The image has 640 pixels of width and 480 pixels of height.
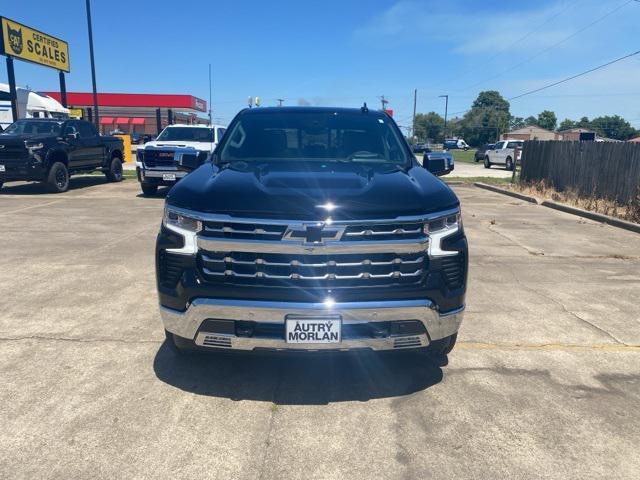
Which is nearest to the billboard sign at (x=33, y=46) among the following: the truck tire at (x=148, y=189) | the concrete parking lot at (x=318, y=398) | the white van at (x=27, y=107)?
the white van at (x=27, y=107)

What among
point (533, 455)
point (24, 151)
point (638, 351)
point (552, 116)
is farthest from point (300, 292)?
point (552, 116)

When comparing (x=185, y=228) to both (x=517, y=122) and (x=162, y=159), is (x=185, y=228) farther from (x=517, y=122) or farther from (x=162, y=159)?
(x=517, y=122)

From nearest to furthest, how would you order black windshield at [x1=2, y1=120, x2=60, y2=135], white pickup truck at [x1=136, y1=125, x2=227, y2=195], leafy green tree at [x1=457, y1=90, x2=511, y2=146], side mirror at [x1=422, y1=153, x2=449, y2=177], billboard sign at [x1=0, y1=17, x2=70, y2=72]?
side mirror at [x1=422, y1=153, x2=449, y2=177] < white pickup truck at [x1=136, y1=125, x2=227, y2=195] < black windshield at [x1=2, y1=120, x2=60, y2=135] < billboard sign at [x1=0, y1=17, x2=70, y2=72] < leafy green tree at [x1=457, y1=90, x2=511, y2=146]

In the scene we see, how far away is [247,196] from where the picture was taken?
2.94 metres

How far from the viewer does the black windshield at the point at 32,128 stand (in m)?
13.4

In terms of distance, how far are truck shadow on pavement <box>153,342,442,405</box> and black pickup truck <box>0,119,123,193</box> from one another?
1106 centimetres

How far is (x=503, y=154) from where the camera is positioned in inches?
1248

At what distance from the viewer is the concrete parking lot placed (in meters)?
2.59

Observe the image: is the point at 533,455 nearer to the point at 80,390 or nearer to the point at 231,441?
the point at 231,441

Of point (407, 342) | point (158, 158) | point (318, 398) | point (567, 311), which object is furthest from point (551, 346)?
point (158, 158)

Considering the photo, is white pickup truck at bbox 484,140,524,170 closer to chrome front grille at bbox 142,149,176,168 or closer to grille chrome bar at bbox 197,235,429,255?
chrome front grille at bbox 142,149,176,168

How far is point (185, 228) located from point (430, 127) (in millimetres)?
152892

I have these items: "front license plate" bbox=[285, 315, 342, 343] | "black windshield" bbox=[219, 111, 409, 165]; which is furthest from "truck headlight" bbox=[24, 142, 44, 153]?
"front license plate" bbox=[285, 315, 342, 343]

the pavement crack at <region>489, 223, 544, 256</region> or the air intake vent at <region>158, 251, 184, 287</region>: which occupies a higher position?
the air intake vent at <region>158, 251, 184, 287</region>
